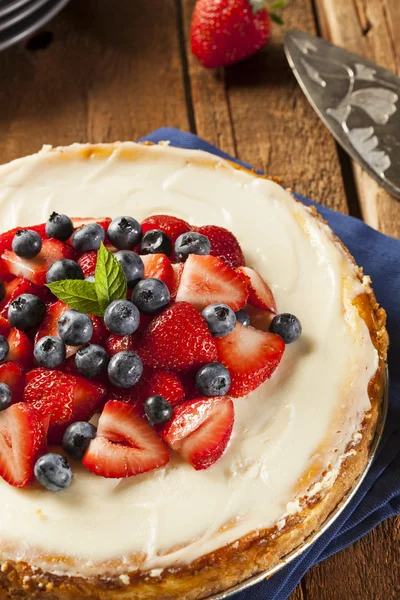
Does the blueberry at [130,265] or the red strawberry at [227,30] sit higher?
the blueberry at [130,265]

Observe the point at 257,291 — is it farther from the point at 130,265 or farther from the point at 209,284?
the point at 130,265

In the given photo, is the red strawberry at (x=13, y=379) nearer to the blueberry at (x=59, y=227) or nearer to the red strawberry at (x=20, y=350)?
the red strawberry at (x=20, y=350)

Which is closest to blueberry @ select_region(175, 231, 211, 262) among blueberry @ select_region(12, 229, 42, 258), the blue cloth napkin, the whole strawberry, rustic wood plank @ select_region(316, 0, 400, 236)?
blueberry @ select_region(12, 229, 42, 258)

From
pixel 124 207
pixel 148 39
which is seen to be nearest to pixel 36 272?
pixel 124 207

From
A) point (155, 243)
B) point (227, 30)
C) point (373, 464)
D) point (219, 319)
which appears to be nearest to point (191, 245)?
point (155, 243)

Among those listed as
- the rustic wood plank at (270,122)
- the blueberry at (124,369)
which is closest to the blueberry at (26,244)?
the blueberry at (124,369)

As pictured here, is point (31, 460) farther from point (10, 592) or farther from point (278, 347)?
point (278, 347)
